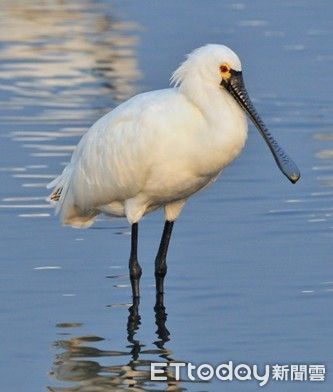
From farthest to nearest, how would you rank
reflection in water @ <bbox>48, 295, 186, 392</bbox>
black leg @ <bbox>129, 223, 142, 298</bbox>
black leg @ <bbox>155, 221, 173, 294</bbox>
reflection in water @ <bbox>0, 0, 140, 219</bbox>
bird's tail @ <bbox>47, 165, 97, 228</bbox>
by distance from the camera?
1. reflection in water @ <bbox>0, 0, 140, 219</bbox>
2. bird's tail @ <bbox>47, 165, 97, 228</bbox>
3. black leg @ <bbox>155, 221, 173, 294</bbox>
4. black leg @ <bbox>129, 223, 142, 298</bbox>
5. reflection in water @ <bbox>48, 295, 186, 392</bbox>

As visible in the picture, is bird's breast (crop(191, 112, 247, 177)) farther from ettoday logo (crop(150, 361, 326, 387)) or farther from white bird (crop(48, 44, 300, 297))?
ettoday logo (crop(150, 361, 326, 387))

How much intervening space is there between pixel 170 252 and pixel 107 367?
9.36 feet

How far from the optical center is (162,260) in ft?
39.3

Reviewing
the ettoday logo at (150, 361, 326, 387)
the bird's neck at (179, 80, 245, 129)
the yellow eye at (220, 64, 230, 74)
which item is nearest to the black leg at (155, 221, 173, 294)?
the bird's neck at (179, 80, 245, 129)

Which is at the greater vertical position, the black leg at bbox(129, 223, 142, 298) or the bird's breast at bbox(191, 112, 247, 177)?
the bird's breast at bbox(191, 112, 247, 177)

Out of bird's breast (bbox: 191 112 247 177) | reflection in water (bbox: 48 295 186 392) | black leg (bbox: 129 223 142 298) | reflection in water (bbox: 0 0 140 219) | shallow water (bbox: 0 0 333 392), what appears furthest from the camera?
reflection in water (bbox: 0 0 140 219)

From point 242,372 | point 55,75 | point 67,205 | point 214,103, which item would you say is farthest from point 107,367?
point 55,75

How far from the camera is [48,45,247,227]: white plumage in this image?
37.4ft

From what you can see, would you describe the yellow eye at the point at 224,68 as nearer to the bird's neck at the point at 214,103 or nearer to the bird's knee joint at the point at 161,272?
the bird's neck at the point at 214,103

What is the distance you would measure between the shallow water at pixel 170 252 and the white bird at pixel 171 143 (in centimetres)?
54

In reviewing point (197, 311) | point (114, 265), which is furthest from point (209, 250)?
point (197, 311)

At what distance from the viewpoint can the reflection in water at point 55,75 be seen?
1614 cm

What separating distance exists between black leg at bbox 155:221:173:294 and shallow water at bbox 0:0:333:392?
0.08 meters

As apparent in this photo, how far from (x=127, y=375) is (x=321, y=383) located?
42.9 inches
